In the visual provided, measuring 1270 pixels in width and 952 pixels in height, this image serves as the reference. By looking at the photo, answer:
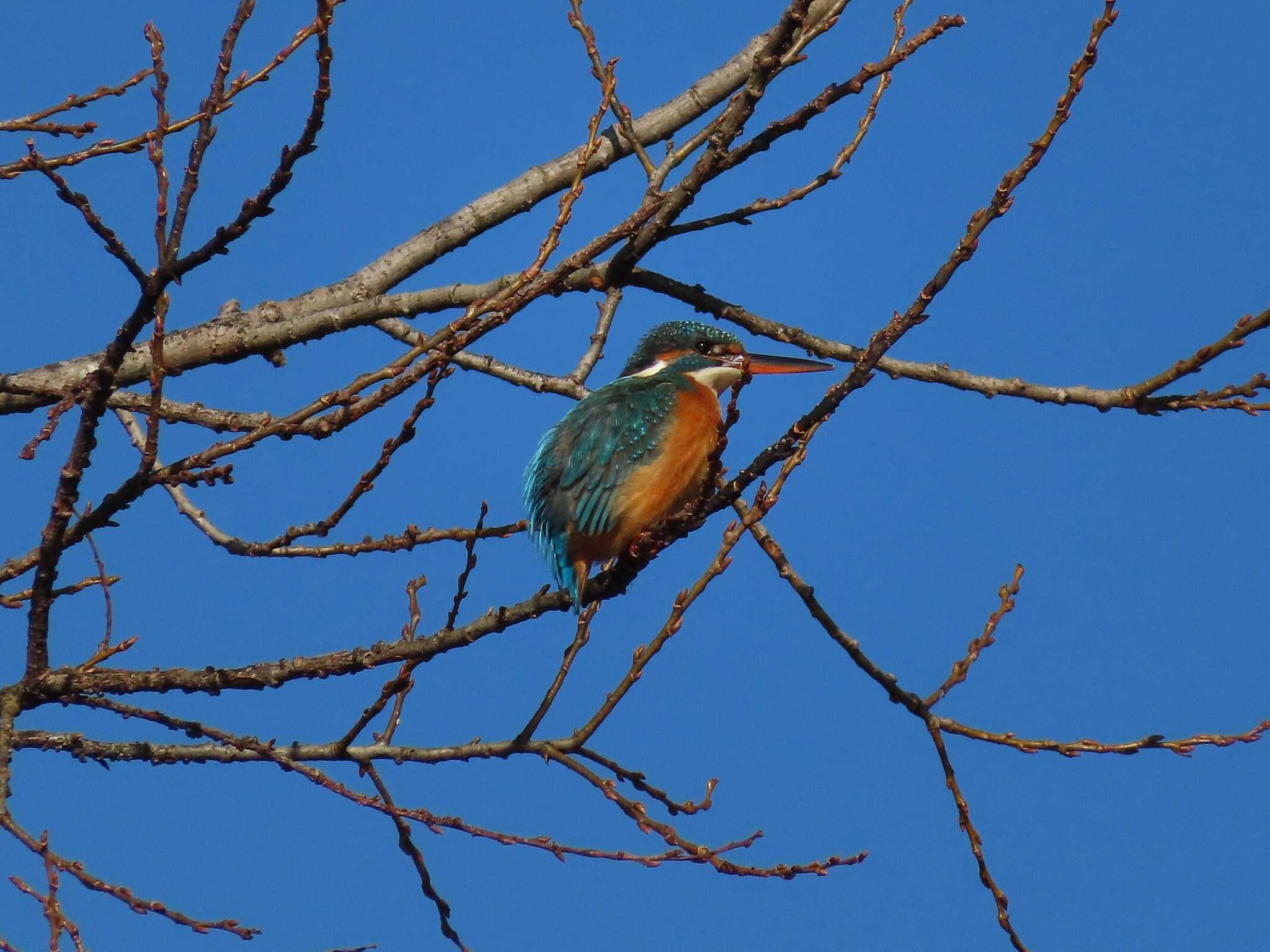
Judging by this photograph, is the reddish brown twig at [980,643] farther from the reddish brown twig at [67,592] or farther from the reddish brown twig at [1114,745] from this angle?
the reddish brown twig at [67,592]

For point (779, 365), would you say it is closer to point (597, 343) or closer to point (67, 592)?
point (597, 343)

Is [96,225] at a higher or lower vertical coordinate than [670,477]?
lower

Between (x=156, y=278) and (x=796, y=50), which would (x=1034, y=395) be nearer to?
(x=796, y=50)

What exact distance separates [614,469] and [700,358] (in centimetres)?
92

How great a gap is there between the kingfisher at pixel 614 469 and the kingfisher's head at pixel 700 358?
31cm

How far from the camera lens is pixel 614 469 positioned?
370 cm

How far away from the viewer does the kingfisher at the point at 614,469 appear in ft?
12.1

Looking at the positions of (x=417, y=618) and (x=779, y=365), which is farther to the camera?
(x=779, y=365)

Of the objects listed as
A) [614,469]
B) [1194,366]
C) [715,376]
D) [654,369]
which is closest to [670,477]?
[614,469]

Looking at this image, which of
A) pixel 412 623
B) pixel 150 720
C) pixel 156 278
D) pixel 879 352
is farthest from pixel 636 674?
pixel 156 278

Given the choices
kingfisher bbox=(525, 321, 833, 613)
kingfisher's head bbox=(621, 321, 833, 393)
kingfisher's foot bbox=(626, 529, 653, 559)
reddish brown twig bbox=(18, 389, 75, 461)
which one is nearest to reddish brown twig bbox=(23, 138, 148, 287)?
reddish brown twig bbox=(18, 389, 75, 461)

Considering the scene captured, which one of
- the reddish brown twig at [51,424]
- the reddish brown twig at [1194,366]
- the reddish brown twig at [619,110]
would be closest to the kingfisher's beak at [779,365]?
the reddish brown twig at [619,110]

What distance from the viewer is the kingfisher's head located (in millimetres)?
4363

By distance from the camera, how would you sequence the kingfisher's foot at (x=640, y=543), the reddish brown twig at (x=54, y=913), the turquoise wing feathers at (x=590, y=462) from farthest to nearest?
the turquoise wing feathers at (x=590, y=462), the kingfisher's foot at (x=640, y=543), the reddish brown twig at (x=54, y=913)
